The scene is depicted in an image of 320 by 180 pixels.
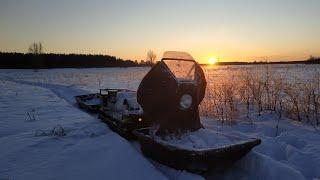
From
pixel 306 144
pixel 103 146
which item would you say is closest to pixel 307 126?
pixel 306 144

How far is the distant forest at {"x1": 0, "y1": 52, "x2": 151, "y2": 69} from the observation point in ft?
326

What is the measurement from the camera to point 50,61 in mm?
107125

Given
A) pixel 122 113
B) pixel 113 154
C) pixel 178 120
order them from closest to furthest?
pixel 178 120 < pixel 113 154 < pixel 122 113

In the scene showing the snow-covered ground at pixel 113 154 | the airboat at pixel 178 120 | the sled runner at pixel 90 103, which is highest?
the airboat at pixel 178 120

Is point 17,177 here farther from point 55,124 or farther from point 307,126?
point 307,126

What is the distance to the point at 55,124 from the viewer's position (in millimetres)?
10055

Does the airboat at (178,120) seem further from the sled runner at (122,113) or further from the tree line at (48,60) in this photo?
the tree line at (48,60)

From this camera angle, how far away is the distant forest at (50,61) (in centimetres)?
9925

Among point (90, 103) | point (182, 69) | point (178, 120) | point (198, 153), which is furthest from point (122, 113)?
point (90, 103)

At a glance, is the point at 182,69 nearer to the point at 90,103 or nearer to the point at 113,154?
the point at 113,154

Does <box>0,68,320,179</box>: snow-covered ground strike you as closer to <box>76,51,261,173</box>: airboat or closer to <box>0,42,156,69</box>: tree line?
<box>76,51,261,173</box>: airboat

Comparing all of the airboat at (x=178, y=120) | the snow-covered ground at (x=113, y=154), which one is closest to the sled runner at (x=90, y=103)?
the snow-covered ground at (x=113, y=154)

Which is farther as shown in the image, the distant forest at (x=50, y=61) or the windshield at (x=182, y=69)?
the distant forest at (x=50, y=61)

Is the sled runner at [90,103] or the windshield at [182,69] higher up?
the windshield at [182,69]
